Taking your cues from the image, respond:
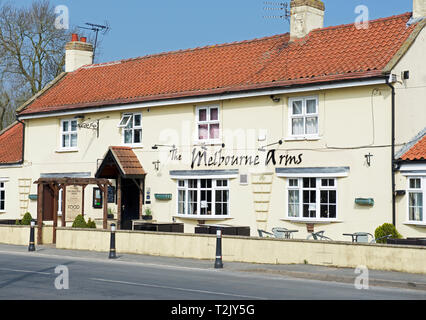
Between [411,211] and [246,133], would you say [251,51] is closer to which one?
[246,133]

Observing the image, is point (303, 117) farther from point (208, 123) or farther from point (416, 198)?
point (416, 198)

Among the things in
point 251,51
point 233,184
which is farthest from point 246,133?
point 251,51

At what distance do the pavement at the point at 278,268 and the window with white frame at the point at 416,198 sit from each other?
13.5 feet

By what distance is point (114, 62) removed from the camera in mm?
34125

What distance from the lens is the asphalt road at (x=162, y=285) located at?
1335 centimetres

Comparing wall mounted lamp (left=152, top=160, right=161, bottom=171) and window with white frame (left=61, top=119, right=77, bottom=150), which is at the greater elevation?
window with white frame (left=61, top=119, right=77, bottom=150)

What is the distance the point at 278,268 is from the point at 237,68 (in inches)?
415

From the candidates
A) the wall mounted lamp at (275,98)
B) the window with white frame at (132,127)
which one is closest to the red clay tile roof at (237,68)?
the wall mounted lamp at (275,98)

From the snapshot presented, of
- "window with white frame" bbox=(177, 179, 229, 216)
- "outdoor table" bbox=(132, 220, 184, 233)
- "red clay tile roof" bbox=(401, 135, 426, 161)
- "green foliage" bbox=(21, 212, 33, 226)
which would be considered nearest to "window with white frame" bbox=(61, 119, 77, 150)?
"green foliage" bbox=(21, 212, 33, 226)

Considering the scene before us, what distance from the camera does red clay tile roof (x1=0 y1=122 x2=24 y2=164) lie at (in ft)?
115

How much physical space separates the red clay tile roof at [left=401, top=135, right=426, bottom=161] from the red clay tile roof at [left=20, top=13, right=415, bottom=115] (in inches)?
102

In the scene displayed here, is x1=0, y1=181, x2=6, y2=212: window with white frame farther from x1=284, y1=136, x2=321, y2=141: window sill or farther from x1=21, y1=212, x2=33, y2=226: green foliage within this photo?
x1=284, y1=136, x2=321, y2=141: window sill

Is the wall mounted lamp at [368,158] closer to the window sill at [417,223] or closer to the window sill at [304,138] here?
the window sill at [304,138]
